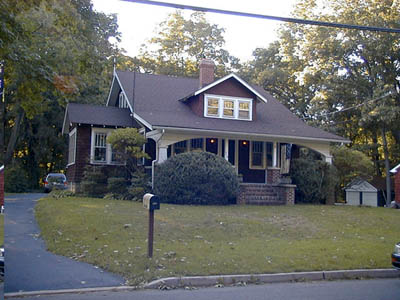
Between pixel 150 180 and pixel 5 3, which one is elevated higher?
pixel 5 3

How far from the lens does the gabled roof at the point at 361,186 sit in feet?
43.6

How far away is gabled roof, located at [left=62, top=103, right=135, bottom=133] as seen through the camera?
589 inches

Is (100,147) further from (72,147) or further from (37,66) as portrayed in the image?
(37,66)

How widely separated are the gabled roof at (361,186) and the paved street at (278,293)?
4.77 metres

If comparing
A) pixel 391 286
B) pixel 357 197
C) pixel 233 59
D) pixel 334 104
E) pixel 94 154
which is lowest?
pixel 391 286

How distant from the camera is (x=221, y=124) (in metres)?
20.7

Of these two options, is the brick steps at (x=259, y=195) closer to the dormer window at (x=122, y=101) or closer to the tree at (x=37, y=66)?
the dormer window at (x=122, y=101)

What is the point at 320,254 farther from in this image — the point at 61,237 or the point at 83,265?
the point at 61,237

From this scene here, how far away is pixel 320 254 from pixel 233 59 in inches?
616

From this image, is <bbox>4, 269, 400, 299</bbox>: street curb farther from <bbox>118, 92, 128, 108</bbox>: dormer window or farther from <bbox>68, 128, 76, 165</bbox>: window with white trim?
<bbox>118, 92, 128, 108</bbox>: dormer window

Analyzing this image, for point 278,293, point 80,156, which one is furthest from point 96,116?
point 278,293

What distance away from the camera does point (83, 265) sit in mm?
8938

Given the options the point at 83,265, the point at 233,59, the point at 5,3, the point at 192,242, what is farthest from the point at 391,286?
the point at 233,59

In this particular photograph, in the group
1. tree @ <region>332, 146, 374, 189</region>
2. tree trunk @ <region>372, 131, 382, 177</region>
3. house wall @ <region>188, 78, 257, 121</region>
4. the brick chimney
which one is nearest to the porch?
house wall @ <region>188, 78, 257, 121</region>
